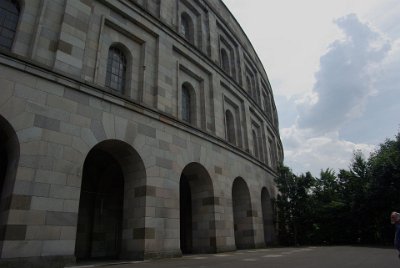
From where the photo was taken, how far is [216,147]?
16.3 m

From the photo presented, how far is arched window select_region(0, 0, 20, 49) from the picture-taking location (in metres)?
9.74

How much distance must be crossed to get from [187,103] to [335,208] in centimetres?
1455

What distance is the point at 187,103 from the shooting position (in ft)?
55.7

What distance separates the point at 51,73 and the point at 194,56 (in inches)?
358

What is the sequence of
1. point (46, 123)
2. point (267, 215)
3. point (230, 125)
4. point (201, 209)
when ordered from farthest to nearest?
point (267, 215) → point (230, 125) → point (201, 209) → point (46, 123)

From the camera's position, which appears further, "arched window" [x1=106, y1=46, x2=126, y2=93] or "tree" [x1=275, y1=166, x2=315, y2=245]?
"tree" [x1=275, y1=166, x2=315, y2=245]

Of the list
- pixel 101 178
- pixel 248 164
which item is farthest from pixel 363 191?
pixel 101 178

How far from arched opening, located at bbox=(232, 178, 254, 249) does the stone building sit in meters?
0.06

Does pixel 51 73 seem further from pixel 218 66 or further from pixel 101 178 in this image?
pixel 218 66

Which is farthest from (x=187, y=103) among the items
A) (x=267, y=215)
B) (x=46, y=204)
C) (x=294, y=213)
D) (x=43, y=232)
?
(x=294, y=213)

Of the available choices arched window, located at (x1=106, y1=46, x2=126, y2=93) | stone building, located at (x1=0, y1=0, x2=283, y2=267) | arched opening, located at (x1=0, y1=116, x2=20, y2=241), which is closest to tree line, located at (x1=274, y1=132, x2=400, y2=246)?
stone building, located at (x1=0, y1=0, x2=283, y2=267)

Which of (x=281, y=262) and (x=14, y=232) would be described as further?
(x=281, y=262)

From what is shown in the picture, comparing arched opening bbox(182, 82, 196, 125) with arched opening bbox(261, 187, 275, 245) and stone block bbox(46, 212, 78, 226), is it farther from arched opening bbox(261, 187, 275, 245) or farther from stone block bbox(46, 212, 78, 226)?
arched opening bbox(261, 187, 275, 245)

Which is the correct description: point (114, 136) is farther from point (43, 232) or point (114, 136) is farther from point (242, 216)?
point (242, 216)
